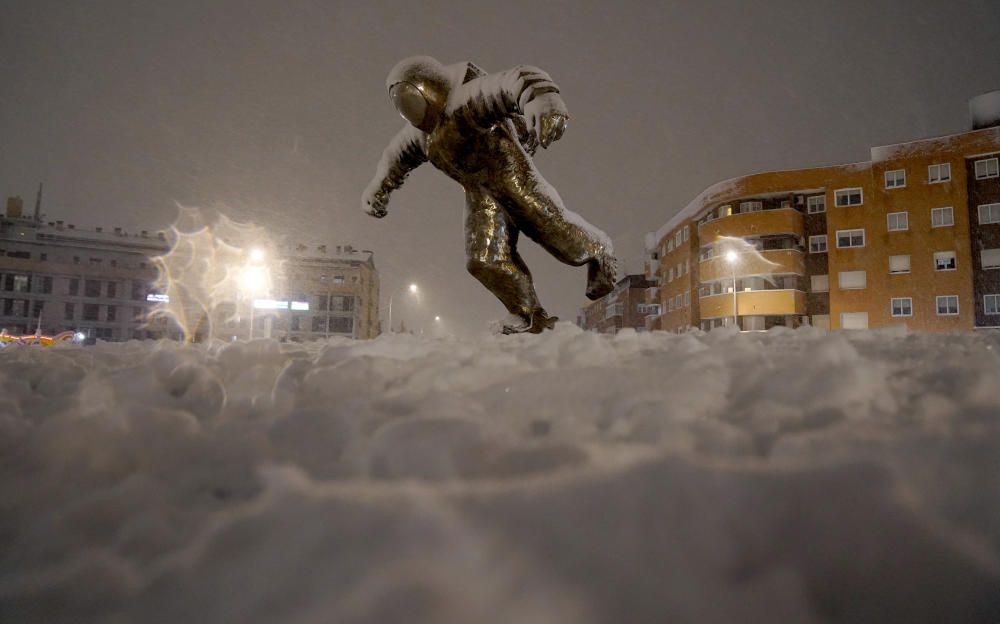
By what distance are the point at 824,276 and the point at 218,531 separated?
35.1m

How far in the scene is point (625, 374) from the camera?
1.41 meters

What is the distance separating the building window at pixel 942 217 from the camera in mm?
26031

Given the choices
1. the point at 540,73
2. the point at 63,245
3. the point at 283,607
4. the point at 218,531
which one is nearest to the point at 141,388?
the point at 218,531

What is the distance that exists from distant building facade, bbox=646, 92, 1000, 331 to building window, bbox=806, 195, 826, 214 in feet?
0.19

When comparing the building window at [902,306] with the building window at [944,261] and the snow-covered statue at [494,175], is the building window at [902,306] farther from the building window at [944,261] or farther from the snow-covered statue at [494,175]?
the snow-covered statue at [494,175]

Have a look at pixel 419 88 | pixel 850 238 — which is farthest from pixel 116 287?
pixel 850 238

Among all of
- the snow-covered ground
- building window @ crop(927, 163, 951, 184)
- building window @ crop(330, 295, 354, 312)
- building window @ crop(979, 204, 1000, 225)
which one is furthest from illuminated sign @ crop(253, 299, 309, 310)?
the snow-covered ground

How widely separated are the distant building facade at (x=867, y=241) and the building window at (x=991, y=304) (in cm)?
4

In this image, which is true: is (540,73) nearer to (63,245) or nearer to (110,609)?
(110,609)

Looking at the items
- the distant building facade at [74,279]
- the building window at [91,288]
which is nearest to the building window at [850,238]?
the distant building facade at [74,279]

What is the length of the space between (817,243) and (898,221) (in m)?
3.93

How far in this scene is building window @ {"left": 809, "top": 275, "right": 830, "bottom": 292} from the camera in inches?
1174

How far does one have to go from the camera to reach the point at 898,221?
2728 centimetres

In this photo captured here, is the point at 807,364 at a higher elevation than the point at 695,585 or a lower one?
higher
